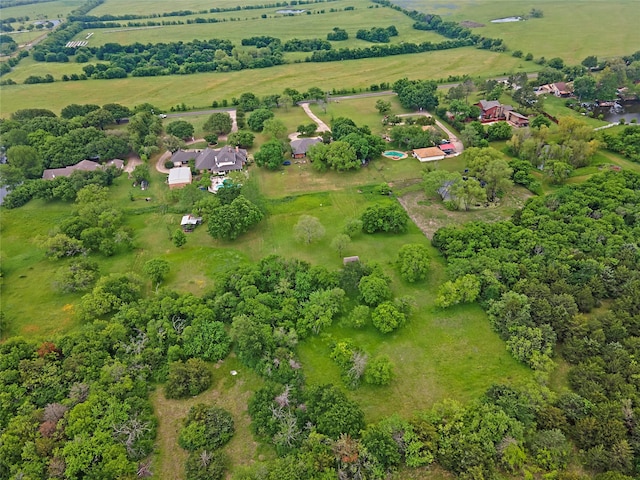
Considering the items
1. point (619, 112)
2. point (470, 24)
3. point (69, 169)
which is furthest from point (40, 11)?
point (619, 112)

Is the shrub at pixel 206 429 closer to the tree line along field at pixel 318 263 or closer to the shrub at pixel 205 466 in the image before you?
the shrub at pixel 205 466

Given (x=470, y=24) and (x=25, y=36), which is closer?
(x=470, y=24)

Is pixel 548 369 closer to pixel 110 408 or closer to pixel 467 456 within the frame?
pixel 467 456

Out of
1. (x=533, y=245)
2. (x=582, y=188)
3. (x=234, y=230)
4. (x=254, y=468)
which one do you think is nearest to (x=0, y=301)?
(x=234, y=230)

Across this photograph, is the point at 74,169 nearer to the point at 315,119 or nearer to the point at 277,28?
the point at 315,119

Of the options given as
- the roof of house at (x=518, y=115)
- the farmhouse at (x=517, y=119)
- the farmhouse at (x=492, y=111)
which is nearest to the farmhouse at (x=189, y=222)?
the farmhouse at (x=492, y=111)

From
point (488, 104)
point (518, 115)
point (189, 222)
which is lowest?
point (189, 222)
